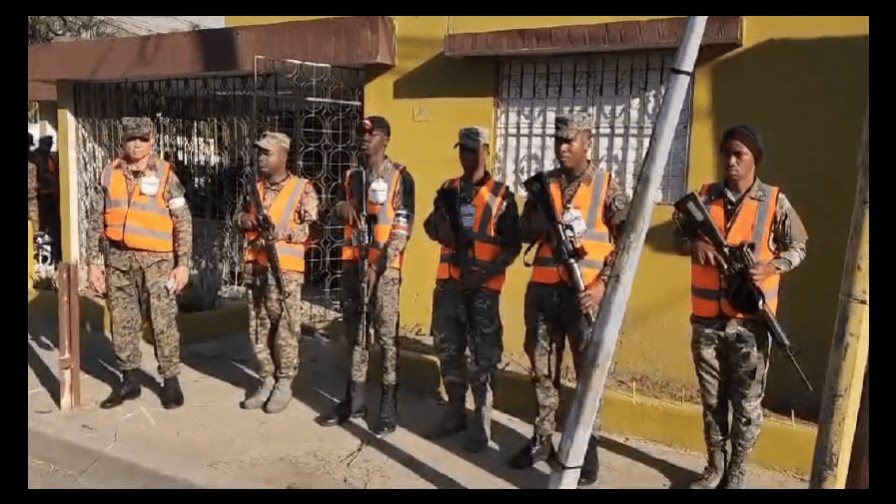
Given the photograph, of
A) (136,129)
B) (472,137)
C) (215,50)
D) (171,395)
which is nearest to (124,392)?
(171,395)

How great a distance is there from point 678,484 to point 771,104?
2.49 m

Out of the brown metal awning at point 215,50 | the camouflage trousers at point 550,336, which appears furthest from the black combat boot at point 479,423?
the brown metal awning at point 215,50

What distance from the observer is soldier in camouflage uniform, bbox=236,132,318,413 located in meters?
5.23

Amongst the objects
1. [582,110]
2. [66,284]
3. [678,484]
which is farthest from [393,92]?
[678,484]

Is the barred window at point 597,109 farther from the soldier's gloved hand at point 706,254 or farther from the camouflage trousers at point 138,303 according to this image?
the camouflage trousers at point 138,303

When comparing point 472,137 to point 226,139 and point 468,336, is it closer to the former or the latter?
point 468,336

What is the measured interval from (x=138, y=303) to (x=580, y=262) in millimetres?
3177

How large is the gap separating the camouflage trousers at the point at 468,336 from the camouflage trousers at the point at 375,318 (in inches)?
12.5

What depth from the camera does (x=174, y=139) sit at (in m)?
8.52

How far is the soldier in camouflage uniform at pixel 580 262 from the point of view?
4.12 meters

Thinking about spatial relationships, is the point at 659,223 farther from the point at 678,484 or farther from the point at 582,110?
the point at 678,484

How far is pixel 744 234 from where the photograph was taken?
390 cm

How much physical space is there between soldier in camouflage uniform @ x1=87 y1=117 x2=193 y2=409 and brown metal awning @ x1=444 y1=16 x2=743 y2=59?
2.40m

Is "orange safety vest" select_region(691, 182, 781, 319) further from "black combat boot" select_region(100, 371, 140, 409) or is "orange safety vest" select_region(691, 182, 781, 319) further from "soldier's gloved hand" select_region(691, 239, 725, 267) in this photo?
"black combat boot" select_region(100, 371, 140, 409)
